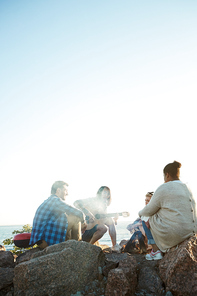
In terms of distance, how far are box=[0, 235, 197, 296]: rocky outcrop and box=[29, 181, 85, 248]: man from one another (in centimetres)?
86

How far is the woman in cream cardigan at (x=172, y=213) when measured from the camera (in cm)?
384

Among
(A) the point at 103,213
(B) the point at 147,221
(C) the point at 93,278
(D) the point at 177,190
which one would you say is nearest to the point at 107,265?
(C) the point at 93,278

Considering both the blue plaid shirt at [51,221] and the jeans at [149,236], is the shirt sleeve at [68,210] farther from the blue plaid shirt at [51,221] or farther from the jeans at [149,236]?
A: the jeans at [149,236]

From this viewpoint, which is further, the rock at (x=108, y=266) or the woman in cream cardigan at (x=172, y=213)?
the rock at (x=108, y=266)

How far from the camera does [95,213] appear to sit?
21.7ft

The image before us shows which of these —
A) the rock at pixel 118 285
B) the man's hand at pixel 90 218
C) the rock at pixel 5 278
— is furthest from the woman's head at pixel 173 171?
the rock at pixel 5 278

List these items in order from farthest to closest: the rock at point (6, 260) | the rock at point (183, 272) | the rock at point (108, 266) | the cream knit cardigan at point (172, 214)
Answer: the rock at point (6, 260) < the rock at point (108, 266) < the cream knit cardigan at point (172, 214) < the rock at point (183, 272)

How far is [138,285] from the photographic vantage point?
3.71 m

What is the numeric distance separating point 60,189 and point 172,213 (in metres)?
2.74

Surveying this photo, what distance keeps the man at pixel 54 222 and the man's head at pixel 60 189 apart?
24cm

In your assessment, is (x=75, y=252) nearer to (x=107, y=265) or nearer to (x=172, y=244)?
(x=107, y=265)

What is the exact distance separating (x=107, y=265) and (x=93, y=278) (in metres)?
0.35

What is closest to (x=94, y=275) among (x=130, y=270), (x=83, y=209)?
(x=130, y=270)

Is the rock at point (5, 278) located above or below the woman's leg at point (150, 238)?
below
